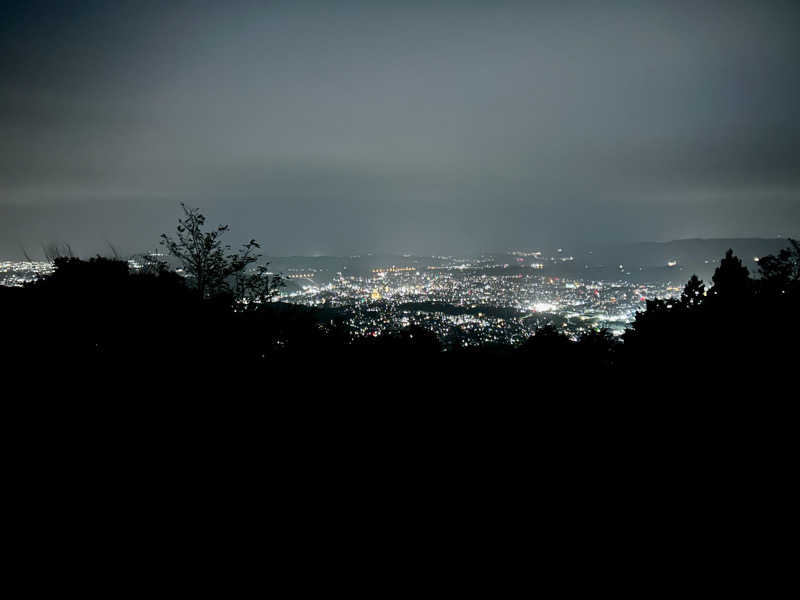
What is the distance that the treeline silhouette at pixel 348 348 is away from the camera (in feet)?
24.6

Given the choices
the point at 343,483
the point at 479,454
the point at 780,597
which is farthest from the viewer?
the point at 479,454

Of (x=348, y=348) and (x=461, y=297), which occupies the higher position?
(x=348, y=348)

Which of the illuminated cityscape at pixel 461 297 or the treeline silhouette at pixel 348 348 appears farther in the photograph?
the illuminated cityscape at pixel 461 297

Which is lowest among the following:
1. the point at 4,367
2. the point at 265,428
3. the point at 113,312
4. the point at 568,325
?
the point at 568,325

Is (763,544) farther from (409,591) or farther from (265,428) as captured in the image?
(265,428)

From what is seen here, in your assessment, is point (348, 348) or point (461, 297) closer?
point (348, 348)

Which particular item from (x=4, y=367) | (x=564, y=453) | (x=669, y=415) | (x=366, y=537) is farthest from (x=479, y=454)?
(x=4, y=367)

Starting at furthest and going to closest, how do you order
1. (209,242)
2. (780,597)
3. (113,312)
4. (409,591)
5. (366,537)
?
(209,242) → (113,312) → (366,537) → (409,591) → (780,597)

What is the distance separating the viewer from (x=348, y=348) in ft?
30.9

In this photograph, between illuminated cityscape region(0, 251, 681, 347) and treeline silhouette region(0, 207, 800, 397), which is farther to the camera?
illuminated cityscape region(0, 251, 681, 347)

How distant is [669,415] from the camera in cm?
670

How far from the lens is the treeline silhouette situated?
749 centimetres

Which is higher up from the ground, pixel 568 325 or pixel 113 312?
pixel 113 312

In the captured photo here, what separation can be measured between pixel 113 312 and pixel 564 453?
1077 centimetres
